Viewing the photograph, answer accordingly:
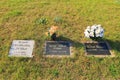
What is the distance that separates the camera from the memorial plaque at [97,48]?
9.71 metres

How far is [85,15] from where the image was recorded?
12.6 metres

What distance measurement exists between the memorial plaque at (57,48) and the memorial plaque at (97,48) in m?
0.84

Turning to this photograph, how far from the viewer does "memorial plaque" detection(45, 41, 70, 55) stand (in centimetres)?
963

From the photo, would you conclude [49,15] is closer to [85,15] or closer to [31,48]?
[85,15]

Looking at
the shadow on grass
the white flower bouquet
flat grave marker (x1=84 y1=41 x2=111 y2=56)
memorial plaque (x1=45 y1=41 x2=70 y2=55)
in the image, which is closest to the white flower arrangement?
the white flower bouquet

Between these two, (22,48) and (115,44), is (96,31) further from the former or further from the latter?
(22,48)

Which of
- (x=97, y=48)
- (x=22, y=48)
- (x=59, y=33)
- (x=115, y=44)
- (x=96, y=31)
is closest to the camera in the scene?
(x=22, y=48)

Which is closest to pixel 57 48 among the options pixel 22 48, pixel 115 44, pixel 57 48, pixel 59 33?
pixel 57 48

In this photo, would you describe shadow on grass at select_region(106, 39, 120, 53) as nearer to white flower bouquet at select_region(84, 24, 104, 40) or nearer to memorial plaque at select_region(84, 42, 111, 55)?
memorial plaque at select_region(84, 42, 111, 55)

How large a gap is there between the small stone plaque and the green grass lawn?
0.21m

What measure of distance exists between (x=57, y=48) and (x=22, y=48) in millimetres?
1420

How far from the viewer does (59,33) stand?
10.9m

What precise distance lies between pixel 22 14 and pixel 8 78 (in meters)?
4.84

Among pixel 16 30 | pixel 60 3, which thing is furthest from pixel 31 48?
pixel 60 3
